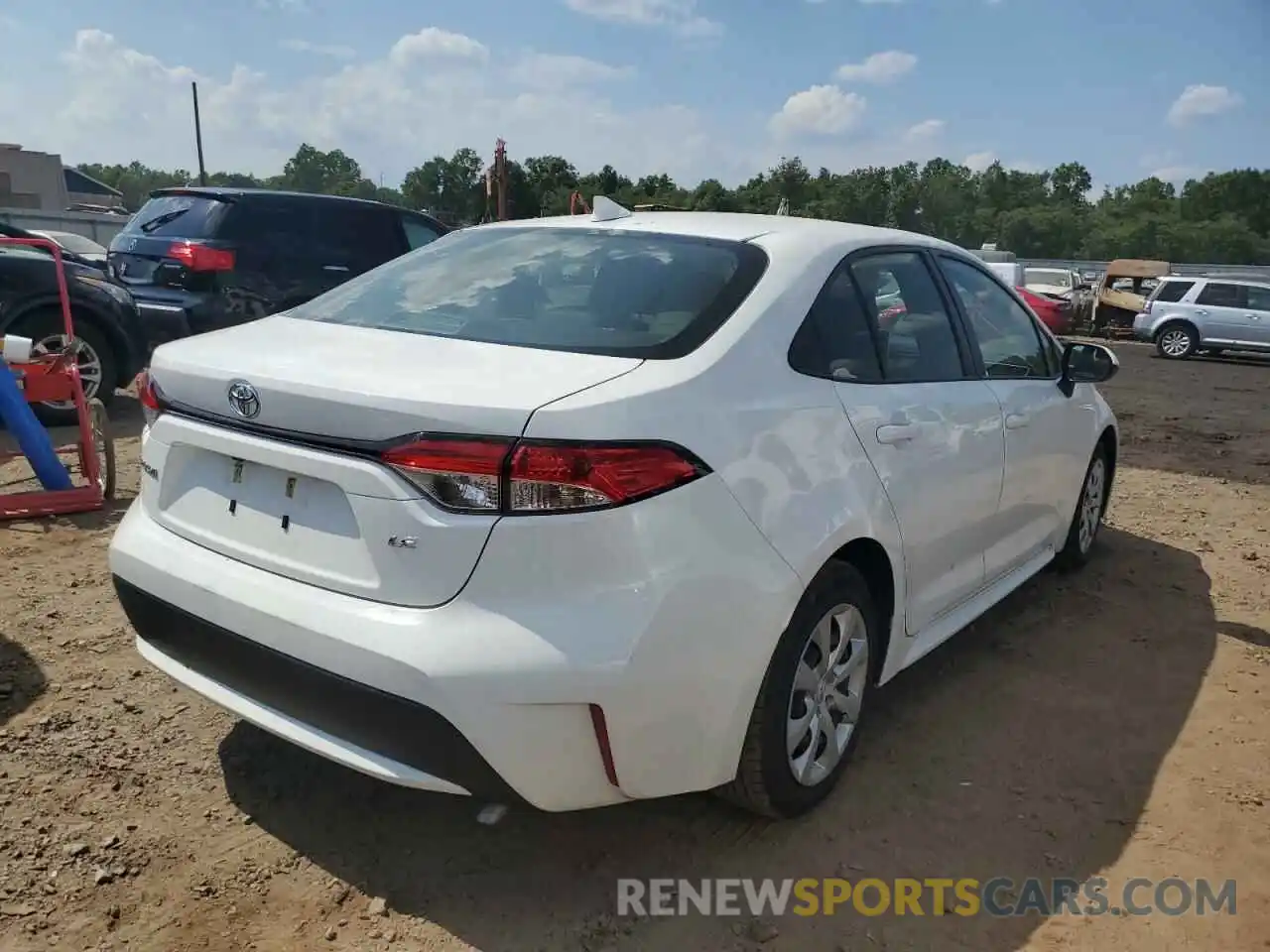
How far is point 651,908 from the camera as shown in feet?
8.09

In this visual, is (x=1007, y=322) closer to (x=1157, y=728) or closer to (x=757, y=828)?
(x=1157, y=728)

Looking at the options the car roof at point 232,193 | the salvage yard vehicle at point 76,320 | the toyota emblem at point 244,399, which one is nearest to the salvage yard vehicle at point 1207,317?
the car roof at point 232,193

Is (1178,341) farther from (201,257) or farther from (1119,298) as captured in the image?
(201,257)

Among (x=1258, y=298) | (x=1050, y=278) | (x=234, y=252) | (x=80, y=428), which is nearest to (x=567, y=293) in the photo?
(x=80, y=428)

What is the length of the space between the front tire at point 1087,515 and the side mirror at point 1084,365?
527 millimetres

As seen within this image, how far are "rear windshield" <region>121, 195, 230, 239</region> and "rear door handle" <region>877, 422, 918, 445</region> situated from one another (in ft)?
22.0

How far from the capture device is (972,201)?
218 ft

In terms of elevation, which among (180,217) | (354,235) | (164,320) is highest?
(180,217)

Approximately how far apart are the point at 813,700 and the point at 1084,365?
8.07 ft

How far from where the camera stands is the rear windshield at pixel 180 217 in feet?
26.6

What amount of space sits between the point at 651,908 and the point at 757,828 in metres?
0.44

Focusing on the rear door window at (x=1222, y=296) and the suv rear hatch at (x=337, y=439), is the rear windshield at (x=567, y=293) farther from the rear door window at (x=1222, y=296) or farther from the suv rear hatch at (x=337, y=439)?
the rear door window at (x=1222, y=296)

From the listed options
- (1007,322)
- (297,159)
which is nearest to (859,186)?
(297,159)

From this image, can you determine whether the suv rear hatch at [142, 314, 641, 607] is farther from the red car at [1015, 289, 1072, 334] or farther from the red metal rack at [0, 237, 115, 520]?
the red car at [1015, 289, 1072, 334]
